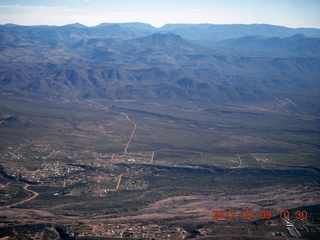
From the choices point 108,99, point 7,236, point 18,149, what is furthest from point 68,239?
point 108,99
